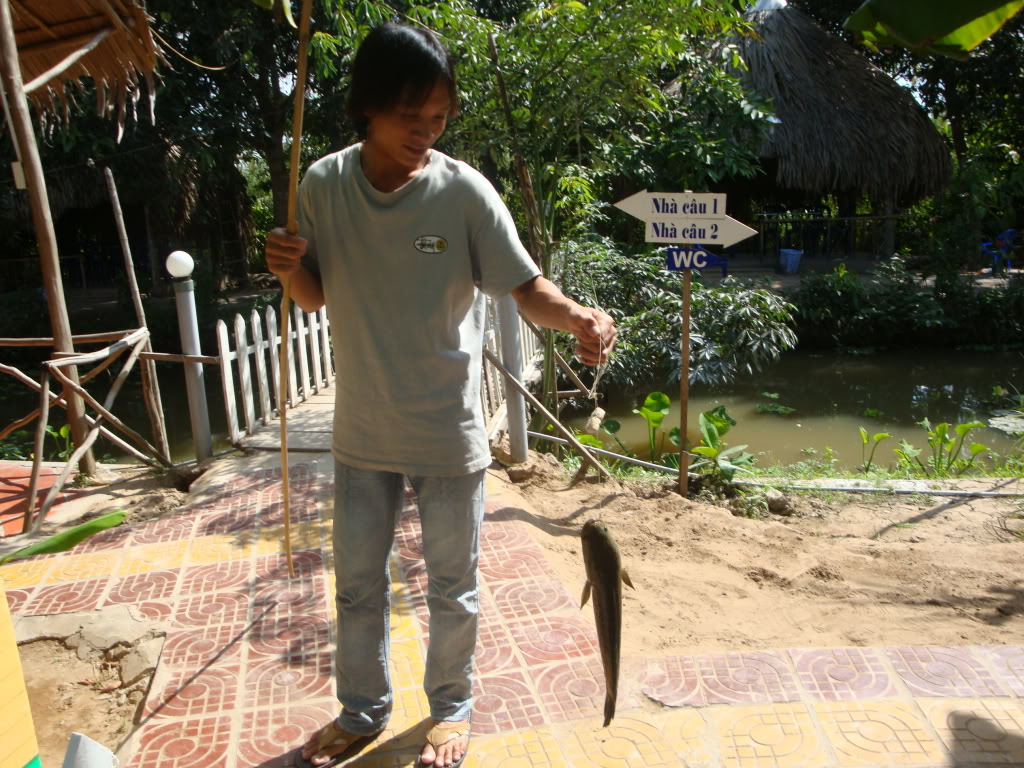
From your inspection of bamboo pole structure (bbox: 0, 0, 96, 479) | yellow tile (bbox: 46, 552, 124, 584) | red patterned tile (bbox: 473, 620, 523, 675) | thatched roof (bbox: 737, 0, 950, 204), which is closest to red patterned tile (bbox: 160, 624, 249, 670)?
yellow tile (bbox: 46, 552, 124, 584)

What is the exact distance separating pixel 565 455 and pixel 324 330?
2.23 meters

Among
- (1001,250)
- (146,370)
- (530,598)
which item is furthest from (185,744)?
(1001,250)

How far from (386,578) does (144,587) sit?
1.72 m

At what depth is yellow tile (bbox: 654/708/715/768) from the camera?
233cm

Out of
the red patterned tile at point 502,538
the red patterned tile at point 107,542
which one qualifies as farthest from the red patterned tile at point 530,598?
the red patterned tile at point 107,542

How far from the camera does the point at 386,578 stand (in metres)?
2.21

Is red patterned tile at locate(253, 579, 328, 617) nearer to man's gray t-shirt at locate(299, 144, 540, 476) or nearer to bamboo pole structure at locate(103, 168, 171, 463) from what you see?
man's gray t-shirt at locate(299, 144, 540, 476)

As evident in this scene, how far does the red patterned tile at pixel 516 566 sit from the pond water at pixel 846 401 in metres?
4.64

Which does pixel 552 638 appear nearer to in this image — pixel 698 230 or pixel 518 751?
pixel 518 751

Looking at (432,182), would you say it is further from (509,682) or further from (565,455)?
(565,455)

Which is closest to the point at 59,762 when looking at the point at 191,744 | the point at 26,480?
the point at 191,744

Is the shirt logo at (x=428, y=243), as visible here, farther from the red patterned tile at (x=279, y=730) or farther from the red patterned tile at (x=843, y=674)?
the red patterned tile at (x=843, y=674)

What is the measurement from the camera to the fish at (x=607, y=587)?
192 centimetres

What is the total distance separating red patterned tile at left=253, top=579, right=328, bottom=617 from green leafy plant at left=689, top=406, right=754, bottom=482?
9.70ft
